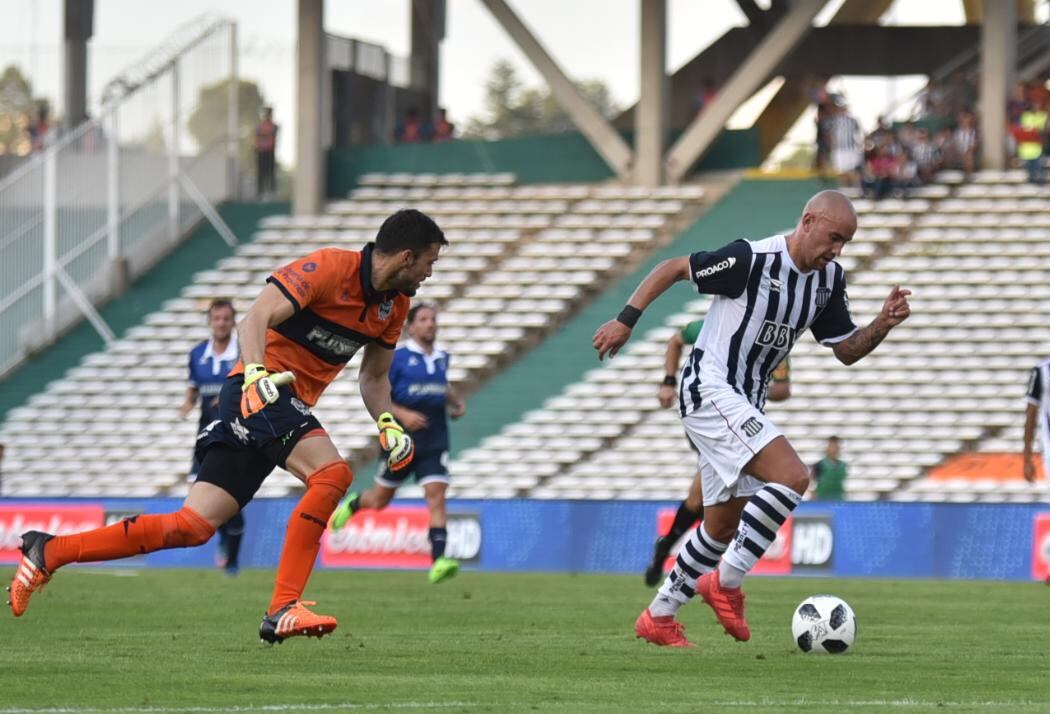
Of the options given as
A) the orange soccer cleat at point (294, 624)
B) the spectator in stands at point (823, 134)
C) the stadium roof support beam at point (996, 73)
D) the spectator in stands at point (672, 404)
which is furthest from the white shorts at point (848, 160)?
the orange soccer cleat at point (294, 624)

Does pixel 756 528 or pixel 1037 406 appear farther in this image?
pixel 1037 406

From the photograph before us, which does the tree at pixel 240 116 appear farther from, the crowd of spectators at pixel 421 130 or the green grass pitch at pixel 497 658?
the green grass pitch at pixel 497 658

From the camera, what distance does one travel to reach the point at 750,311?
975cm

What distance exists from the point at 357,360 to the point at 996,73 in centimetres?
952

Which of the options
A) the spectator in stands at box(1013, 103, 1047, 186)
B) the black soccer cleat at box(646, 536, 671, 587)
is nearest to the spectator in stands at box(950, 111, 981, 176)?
the spectator in stands at box(1013, 103, 1047, 186)

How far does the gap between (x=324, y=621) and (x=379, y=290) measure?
1.51 metres

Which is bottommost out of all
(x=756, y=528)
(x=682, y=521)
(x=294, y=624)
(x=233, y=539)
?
(x=233, y=539)

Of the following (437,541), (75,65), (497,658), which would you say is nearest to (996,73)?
(437,541)

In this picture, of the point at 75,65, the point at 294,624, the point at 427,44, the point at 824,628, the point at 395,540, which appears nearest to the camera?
the point at 294,624

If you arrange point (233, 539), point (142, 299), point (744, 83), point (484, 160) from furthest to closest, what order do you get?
point (484, 160)
point (142, 299)
point (744, 83)
point (233, 539)

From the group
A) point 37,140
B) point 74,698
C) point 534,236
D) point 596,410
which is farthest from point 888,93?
point 74,698

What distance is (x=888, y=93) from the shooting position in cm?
3119

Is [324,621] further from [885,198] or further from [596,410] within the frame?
[885,198]

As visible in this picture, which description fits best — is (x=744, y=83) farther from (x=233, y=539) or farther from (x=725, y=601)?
(x=725, y=601)
